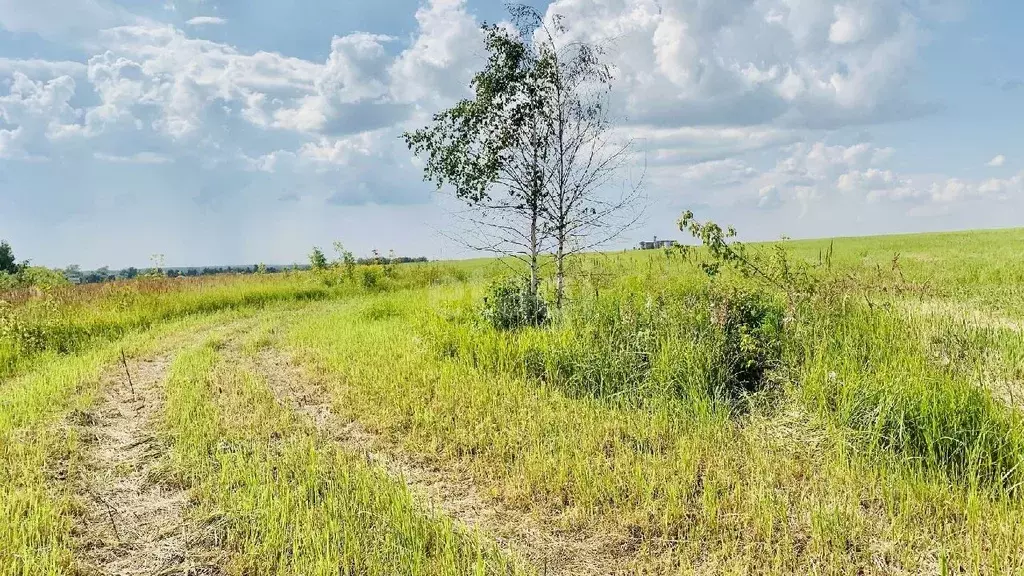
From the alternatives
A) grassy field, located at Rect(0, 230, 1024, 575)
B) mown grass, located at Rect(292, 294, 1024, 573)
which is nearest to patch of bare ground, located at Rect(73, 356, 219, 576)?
grassy field, located at Rect(0, 230, 1024, 575)

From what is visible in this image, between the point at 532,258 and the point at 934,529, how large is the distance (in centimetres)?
793

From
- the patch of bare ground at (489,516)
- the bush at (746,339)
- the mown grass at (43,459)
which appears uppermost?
the bush at (746,339)

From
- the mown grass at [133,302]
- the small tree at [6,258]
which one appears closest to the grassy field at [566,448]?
the mown grass at [133,302]

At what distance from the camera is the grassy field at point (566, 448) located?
4102 mm

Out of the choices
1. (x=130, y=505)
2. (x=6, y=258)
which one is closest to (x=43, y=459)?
(x=130, y=505)

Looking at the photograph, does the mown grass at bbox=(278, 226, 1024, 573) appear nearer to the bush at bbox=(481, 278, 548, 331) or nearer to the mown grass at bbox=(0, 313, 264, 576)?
the bush at bbox=(481, 278, 548, 331)

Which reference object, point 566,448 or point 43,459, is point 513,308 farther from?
point 43,459

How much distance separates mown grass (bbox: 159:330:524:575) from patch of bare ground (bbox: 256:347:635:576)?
0.73ft

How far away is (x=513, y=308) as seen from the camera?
33.8 feet

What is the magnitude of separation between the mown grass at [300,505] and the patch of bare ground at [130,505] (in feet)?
0.64

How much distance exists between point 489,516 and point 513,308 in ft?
19.0

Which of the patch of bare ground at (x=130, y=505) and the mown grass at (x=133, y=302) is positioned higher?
the mown grass at (x=133, y=302)

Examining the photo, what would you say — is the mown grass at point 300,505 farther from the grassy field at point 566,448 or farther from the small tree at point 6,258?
the small tree at point 6,258

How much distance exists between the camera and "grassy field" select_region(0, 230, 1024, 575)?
13.5ft
